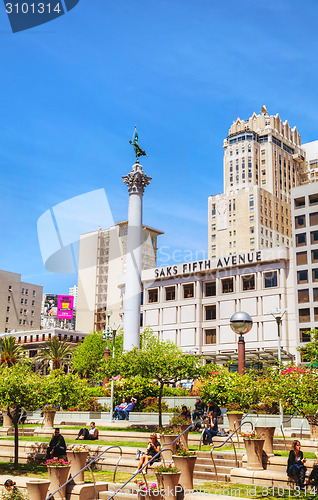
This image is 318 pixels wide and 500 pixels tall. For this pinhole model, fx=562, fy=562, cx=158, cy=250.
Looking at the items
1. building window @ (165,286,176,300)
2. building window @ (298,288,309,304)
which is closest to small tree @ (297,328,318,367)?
building window @ (298,288,309,304)

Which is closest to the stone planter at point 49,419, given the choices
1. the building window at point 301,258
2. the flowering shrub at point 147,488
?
the flowering shrub at point 147,488

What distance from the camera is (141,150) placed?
59.3 metres

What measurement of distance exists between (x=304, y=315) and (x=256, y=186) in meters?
65.9

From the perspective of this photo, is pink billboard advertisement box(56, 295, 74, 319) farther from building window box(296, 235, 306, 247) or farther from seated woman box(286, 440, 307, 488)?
seated woman box(286, 440, 307, 488)

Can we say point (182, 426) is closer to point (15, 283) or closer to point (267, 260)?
point (267, 260)

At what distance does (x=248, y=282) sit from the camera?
80188mm

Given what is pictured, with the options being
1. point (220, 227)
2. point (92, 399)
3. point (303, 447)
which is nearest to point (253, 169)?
point (220, 227)

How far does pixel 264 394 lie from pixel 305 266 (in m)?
61.0

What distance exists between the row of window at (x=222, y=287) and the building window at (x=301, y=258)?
3.58 m

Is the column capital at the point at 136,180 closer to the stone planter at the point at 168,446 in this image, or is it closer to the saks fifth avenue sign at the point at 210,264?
the saks fifth avenue sign at the point at 210,264

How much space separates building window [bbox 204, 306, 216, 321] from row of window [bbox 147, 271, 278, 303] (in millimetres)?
1968

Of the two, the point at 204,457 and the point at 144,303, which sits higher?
the point at 144,303

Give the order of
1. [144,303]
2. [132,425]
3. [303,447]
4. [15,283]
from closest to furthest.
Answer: [303,447]
[132,425]
[144,303]
[15,283]

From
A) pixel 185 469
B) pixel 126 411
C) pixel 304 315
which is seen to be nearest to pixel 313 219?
pixel 304 315
